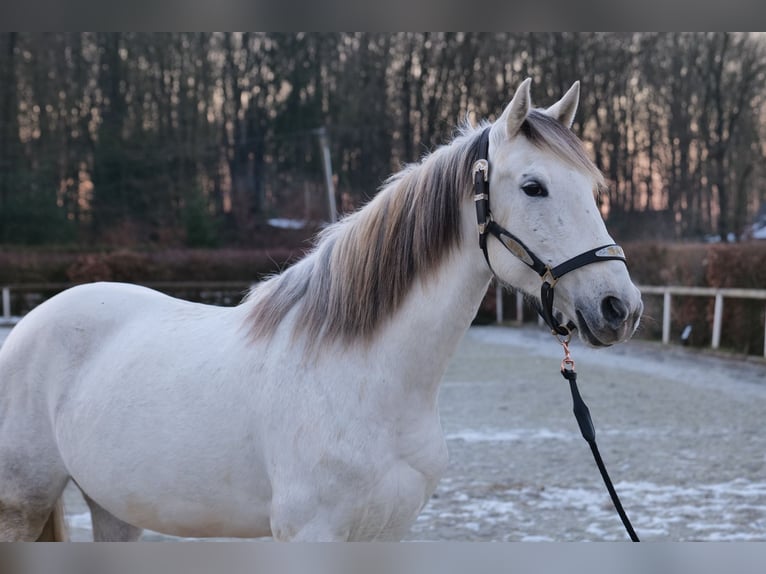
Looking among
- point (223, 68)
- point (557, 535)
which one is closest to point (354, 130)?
point (223, 68)

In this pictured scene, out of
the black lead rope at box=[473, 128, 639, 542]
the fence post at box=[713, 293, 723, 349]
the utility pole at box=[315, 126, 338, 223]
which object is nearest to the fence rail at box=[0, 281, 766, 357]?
the fence post at box=[713, 293, 723, 349]

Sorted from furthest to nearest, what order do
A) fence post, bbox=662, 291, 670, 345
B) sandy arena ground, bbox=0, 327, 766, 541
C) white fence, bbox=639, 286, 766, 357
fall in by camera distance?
1. fence post, bbox=662, 291, 670, 345
2. white fence, bbox=639, 286, 766, 357
3. sandy arena ground, bbox=0, 327, 766, 541

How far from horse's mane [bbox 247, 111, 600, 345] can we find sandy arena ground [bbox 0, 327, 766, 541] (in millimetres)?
2224

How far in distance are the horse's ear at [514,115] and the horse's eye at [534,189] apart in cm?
12

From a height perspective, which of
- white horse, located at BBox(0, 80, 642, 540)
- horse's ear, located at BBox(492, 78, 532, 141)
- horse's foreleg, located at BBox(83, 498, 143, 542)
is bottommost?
horse's foreleg, located at BBox(83, 498, 143, 542)

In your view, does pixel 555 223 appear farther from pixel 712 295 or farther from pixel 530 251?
pixel 712 295

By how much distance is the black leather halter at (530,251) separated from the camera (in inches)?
55.7

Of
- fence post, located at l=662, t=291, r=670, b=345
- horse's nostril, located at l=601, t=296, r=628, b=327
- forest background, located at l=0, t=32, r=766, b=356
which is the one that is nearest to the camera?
horse's nostril, located at l=601, t=296, r=628, b=327

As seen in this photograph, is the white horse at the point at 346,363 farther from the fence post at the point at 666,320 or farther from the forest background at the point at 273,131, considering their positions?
the forest background at the point at 273,131

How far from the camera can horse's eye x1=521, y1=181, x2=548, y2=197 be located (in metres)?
1.46

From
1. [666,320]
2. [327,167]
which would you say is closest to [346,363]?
[666,320]

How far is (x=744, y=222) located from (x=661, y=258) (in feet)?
4.63

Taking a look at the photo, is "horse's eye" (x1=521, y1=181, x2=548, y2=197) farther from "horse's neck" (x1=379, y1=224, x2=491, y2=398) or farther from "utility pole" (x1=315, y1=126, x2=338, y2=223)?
"utility pole" (x1=315, y1=126, x2=338, y2=223)
